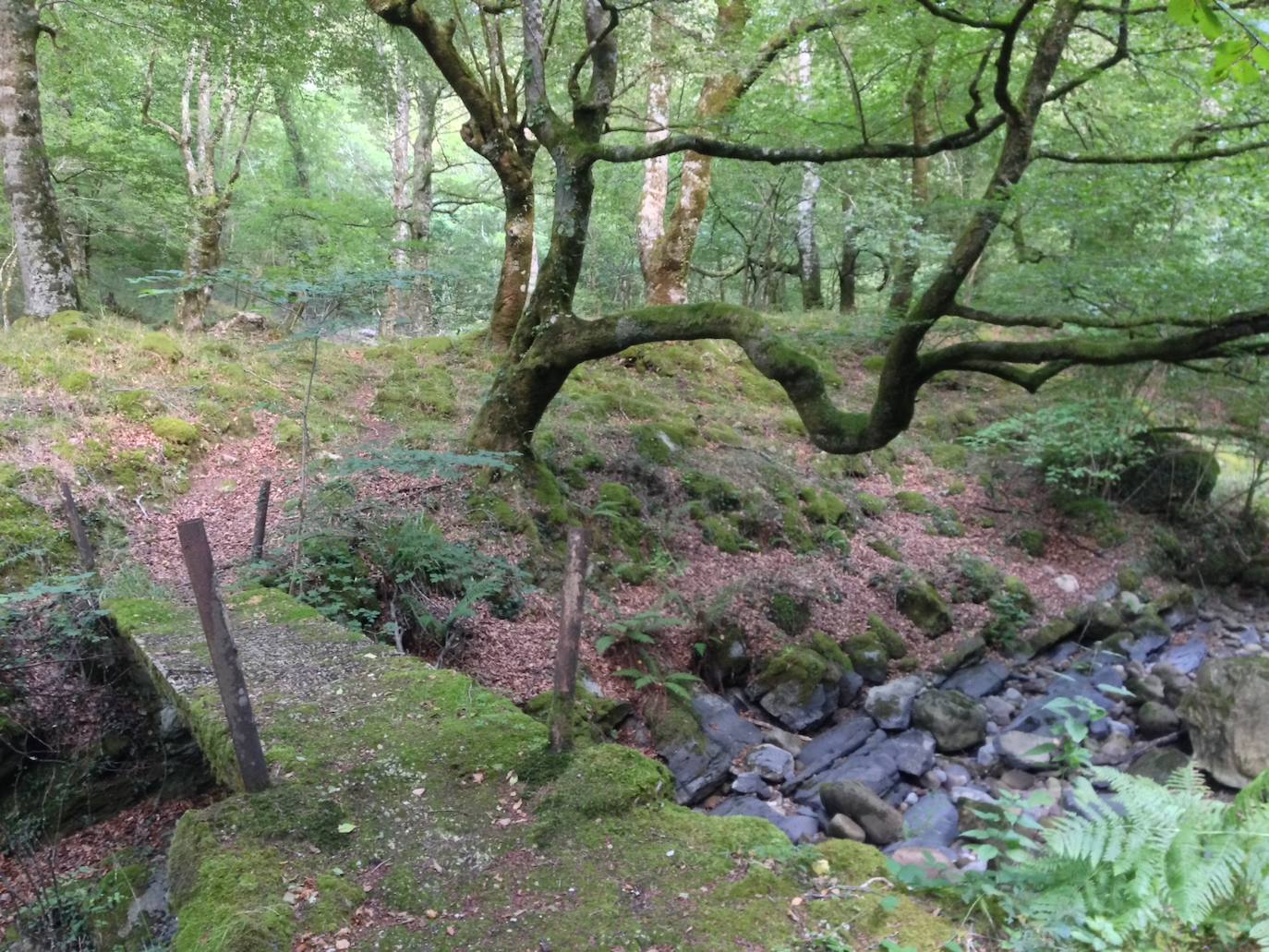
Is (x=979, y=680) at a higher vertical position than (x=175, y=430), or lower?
lower

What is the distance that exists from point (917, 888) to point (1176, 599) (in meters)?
10.1

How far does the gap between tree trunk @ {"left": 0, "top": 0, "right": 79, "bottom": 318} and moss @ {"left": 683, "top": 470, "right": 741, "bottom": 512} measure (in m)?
8.04

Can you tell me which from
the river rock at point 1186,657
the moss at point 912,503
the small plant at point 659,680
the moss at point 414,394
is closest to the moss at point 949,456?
the moss at point 912,503

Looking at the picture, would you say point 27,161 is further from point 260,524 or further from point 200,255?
point 260,524

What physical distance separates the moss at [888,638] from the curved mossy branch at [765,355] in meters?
2.88

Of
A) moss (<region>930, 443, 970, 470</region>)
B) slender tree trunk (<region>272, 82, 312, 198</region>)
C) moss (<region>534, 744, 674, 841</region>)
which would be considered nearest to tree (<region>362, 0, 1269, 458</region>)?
moss (<region>534, 744, 674, 841</region>)

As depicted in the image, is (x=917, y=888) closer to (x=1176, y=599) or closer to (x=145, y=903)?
(x=145, y=903)

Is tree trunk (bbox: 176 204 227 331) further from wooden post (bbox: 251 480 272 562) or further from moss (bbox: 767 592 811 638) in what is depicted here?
moss (bbox: 767 592 811 638)

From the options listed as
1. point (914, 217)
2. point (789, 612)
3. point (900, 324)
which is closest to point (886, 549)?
point (789, 612)

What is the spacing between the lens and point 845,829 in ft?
17.5

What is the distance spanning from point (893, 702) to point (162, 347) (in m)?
9.14

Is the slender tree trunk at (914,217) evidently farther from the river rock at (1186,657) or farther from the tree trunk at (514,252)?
the river rock at (1186,657)

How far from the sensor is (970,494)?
11.4 meters

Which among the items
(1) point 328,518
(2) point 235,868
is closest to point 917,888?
(2) point 235,868
